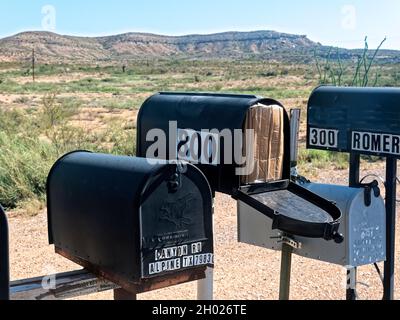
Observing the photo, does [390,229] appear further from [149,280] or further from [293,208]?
[149,280]

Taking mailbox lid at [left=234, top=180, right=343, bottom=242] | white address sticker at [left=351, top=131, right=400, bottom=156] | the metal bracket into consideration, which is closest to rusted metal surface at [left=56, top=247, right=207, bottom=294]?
mailbox lid at [left=234, top=180, right=343, bottom=242]

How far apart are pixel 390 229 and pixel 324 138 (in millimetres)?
713

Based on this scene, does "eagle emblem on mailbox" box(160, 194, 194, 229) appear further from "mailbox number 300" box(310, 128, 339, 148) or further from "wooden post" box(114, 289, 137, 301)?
"mailbox number 300" box(310, 128, 339, 148)

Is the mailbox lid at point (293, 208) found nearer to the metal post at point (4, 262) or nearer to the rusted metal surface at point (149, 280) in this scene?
the rusted metal surface at point (149, 280)

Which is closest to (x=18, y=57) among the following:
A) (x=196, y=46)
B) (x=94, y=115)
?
(x=196, y=46)

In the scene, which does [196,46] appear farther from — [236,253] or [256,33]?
[236,253]

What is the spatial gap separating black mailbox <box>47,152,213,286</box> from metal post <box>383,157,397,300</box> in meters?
2.00

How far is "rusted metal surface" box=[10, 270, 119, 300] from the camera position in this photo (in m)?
2.06

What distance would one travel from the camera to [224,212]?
24.1 feet

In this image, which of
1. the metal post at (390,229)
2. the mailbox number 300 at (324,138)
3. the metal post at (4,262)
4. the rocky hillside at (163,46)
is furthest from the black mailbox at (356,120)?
the rocky hillside at (163,46)

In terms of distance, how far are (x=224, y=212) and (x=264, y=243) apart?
370cm

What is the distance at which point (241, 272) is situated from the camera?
5168mm

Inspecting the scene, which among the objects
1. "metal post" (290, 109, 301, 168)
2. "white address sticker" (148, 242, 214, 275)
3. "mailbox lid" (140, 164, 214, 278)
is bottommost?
"white address sticker" (148, 242, 214, 275)

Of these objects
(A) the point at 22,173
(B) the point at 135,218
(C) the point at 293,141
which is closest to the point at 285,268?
(C) the point at 293,141
